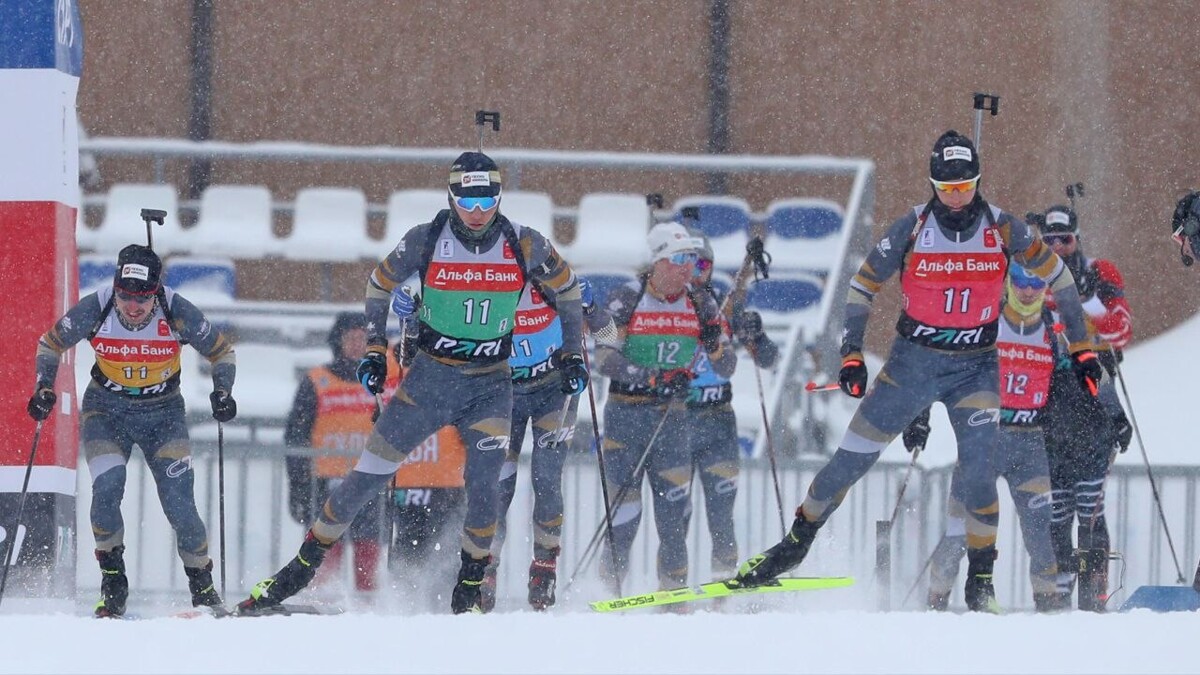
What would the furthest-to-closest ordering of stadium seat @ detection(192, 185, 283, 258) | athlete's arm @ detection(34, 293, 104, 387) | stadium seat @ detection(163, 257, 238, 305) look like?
1. stadium seat @ detection(192, 185, 283, 258)
2. stadium seat @ detection(163, 257, 238, 305)
3. athlete's arm @ detection(34, 293, 104, 387)

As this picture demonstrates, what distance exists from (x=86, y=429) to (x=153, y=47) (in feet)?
27.5

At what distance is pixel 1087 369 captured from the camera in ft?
26.0

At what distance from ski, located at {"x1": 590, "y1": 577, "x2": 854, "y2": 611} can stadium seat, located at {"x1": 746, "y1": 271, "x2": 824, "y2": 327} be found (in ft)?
19.3

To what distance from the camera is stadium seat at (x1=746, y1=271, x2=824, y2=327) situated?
1427 cm

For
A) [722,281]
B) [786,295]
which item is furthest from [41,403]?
[786,295]

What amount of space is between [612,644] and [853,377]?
2.12 metres

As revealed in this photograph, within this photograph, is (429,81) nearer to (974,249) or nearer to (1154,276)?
(1154,276)

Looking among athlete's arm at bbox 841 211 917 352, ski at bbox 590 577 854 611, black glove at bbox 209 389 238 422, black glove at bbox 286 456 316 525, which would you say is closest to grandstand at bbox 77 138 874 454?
black glove at bbox 286 456 316 525

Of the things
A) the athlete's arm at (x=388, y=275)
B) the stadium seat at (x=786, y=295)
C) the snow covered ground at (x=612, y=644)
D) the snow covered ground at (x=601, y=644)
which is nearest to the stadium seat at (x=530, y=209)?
the stadium seat at (x=786, y=295)

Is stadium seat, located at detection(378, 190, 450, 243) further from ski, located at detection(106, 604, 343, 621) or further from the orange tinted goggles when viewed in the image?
the orange tinted goggles

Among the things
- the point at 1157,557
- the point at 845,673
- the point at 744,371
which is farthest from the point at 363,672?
the point at 744,371

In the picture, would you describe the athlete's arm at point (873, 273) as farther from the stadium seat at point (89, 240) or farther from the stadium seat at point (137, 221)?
the stadium seat at point (89, 240)

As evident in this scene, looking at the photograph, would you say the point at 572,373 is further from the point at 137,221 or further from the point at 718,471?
the point at 137,221

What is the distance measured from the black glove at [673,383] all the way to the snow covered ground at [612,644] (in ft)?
9.62
